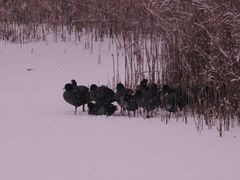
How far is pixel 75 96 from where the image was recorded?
18.5 feet

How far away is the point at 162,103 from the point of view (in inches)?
218

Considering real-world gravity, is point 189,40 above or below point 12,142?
above

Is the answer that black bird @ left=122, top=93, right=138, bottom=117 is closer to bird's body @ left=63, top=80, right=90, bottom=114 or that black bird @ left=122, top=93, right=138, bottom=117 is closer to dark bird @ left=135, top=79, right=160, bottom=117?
dark bird @ left=135, top=79, right=160, bottom=117

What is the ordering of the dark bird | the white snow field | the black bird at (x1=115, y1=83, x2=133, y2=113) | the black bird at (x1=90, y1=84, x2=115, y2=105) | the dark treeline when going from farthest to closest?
the black bird at (x1=90, y1=84, x2=115, y2=105), the black bird at (x1=115, y1=83, x2=133, y2=113), the dark bird, the dark treeline, the white snow field

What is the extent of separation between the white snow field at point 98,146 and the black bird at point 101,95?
0.71ft

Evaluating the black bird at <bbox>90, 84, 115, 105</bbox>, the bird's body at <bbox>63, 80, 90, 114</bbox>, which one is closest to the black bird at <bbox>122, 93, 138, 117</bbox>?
the black bird at <bbox>90, 84, 115, 105</bbox>

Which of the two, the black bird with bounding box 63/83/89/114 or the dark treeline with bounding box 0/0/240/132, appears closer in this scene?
the dark treeline with bounding box 0/0/240/132

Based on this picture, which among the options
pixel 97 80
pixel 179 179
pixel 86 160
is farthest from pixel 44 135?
pixel 97 80

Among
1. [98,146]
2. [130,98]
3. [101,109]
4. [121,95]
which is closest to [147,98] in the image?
[130,98]

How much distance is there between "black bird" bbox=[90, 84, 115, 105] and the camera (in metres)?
5.57

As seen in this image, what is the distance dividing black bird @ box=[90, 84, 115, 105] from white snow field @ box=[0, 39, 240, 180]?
217mm

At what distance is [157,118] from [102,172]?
5.19ft

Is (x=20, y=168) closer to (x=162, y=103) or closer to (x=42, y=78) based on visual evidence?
(x=162, y=103)

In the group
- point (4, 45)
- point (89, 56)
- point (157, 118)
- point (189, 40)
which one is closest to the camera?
point (157, 118)
